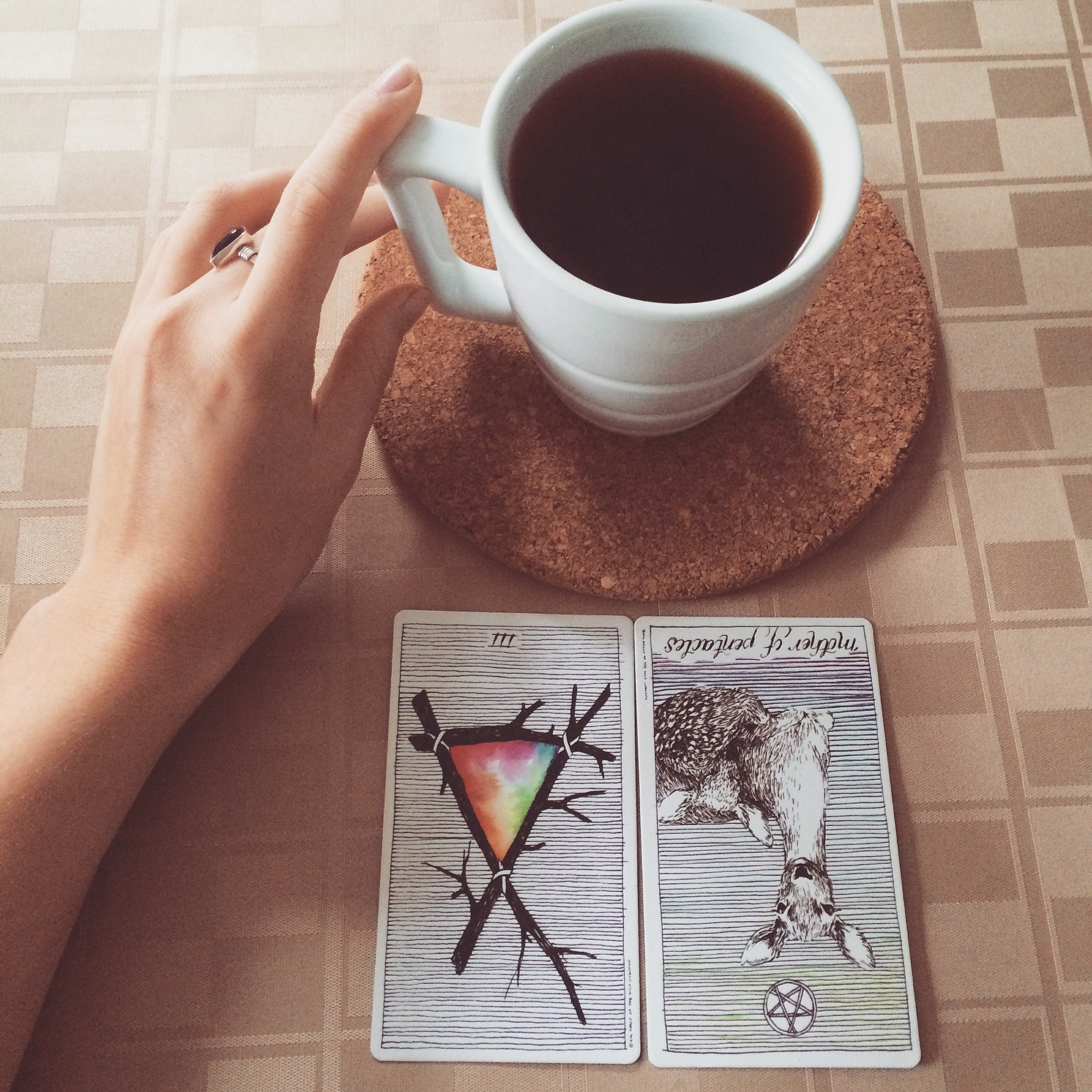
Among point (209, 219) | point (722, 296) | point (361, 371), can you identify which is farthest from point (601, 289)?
point (209, 219)

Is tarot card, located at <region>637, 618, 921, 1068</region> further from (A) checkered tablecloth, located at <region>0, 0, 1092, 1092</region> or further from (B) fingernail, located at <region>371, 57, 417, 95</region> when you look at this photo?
(B) fingernail, located at <region>371, 57, 417, 95</region>

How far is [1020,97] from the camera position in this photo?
71 centimetres

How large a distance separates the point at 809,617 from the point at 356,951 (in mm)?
352

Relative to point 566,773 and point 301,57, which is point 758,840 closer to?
point 566,773

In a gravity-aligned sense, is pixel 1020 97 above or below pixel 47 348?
above

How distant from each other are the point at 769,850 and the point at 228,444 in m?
0.40

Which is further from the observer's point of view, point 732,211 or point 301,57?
point 301,57

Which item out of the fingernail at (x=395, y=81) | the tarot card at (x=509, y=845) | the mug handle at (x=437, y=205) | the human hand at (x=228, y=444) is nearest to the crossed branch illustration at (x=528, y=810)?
the tarot card at (x=509, y=845)

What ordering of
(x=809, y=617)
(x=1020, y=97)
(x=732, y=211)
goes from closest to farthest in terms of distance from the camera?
(x=732, y=211) < (x=809, y=617) < (x=1020, y=97)

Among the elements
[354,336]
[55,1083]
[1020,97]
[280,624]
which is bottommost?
[55,1083]

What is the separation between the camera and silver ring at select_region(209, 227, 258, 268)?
0.54 meters

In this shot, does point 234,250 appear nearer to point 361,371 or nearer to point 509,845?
point 361,371

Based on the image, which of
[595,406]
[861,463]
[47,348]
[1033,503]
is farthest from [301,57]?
[1033,503]

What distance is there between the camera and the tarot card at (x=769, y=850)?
0.53 m
